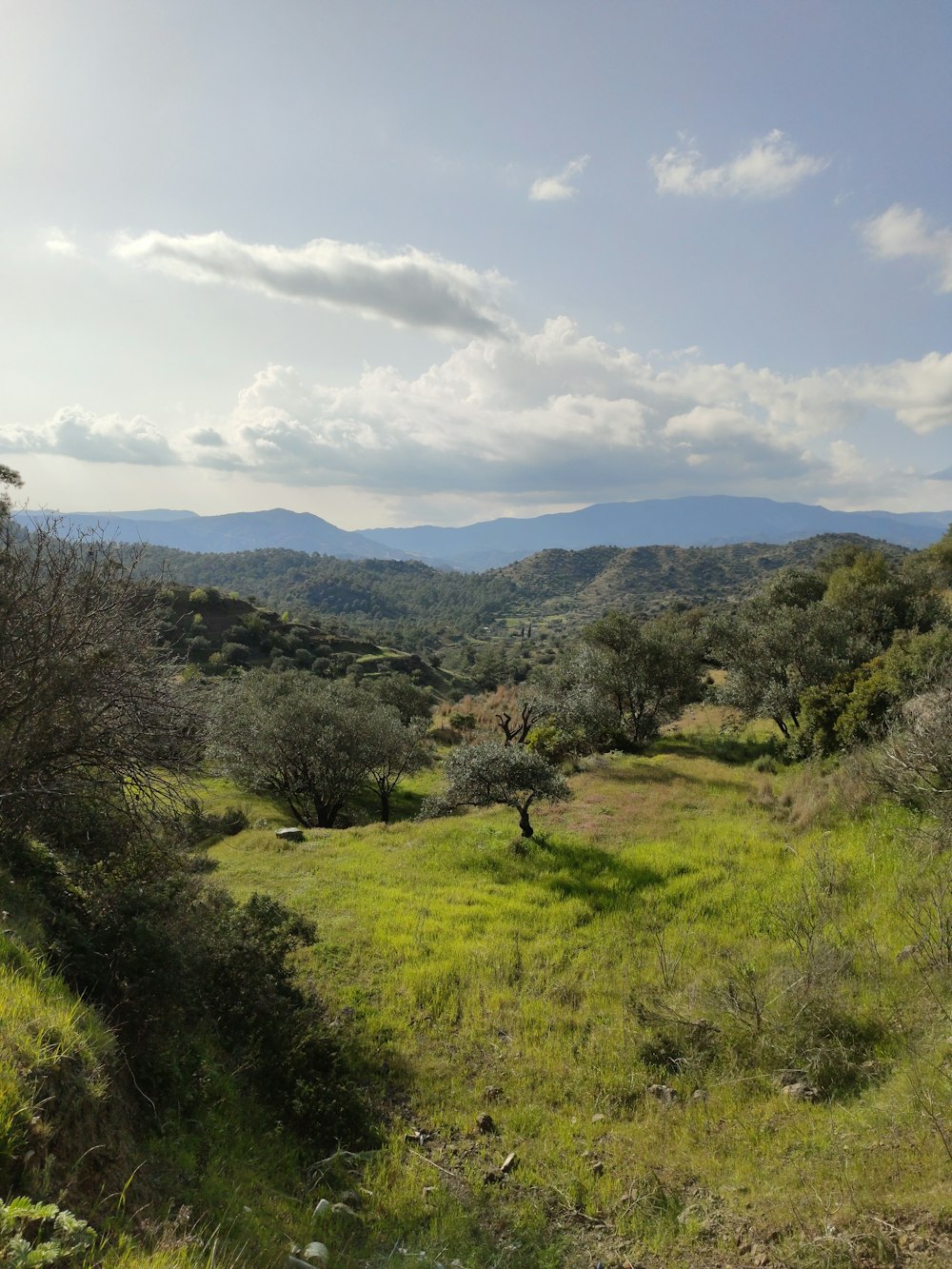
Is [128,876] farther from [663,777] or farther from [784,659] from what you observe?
[784,659]

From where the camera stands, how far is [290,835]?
22.9m

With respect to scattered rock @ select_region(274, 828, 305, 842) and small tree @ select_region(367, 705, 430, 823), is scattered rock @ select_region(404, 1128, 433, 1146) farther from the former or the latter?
small tree @ select_region(367, 705, 430, 823)

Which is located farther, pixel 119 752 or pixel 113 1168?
pixel 119 752

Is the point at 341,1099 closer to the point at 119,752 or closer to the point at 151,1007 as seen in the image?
the point at 151,1007

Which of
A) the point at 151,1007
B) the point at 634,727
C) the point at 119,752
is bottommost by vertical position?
the point at 634,727

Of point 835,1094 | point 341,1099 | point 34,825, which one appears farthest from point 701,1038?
point 34,825

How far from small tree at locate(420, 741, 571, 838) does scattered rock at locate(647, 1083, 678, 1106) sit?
37.0 feet

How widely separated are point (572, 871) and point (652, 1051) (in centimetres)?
798

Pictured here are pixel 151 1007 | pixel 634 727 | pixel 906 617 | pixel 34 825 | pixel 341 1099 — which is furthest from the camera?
pixel 906 617

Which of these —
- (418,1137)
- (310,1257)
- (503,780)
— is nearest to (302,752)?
(503,780)

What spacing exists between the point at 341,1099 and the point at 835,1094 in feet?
21.9

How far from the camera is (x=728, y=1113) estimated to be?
7.62m

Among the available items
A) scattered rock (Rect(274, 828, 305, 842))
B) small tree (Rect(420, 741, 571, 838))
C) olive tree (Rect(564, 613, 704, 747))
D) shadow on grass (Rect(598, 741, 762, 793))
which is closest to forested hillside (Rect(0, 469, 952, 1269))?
small tree (Rect(420, 741, 571, 838))

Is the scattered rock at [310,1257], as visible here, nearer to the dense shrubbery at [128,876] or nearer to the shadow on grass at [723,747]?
the dense shrubbery at [128,876]
